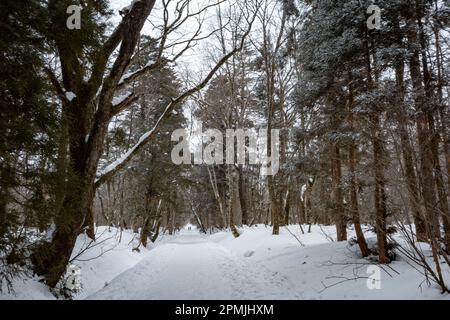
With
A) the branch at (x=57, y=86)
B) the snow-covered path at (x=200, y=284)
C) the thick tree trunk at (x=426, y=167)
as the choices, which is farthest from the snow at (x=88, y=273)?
the thick tree trunk at (x=426, y=167)

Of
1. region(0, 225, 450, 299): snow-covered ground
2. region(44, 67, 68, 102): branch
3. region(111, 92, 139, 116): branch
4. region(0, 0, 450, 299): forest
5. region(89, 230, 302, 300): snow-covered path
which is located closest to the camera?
region(0, 0, 450, 299): forest

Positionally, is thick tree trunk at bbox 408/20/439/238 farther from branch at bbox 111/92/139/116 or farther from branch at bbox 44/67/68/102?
branch at bbox 44/67/68/102

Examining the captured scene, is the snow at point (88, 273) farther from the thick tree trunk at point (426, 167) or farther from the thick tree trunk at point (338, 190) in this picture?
the thick tree trunk at point (426, 167)

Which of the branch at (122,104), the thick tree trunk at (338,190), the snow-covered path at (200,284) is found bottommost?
the snow-covered path at (200,284)

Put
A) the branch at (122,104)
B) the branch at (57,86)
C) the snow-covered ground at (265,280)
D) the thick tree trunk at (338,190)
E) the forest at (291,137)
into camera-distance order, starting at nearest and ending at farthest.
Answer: the forest at (291,137) → the snow-covered ground at (265,280) → the branch at (57,86) → the branch at (122,104) → the thick tree trunk at (338,190)

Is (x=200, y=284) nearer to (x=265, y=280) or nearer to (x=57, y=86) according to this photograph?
(x=265, y=280)

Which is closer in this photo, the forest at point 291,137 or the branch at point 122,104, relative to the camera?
the forest at point 291,137

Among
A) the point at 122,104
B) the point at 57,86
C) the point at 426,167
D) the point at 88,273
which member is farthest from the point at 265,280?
the point at 57,86

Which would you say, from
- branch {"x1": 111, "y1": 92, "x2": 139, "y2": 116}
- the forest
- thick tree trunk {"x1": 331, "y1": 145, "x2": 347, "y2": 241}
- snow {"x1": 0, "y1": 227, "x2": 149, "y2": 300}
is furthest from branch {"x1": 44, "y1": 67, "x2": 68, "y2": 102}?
thick tree trunk {"x1": 331, "y1": 145, "x2": 347, "y2": 241}

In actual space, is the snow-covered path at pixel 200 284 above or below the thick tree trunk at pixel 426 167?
below

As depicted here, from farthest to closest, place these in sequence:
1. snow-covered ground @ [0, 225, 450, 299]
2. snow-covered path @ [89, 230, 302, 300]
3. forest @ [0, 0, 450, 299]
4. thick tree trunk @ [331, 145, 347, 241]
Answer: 1. thick tree trunk @ [331, 145, 347, 241]
2. snow-covered path @ [89, 230, 302, 300]
3. snow-covered ground @ [0, 225, 450, 299]
4. forest @ [0, 0, 450, 299]

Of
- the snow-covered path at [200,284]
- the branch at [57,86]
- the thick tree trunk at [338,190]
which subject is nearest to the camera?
the branch at [57,86]
